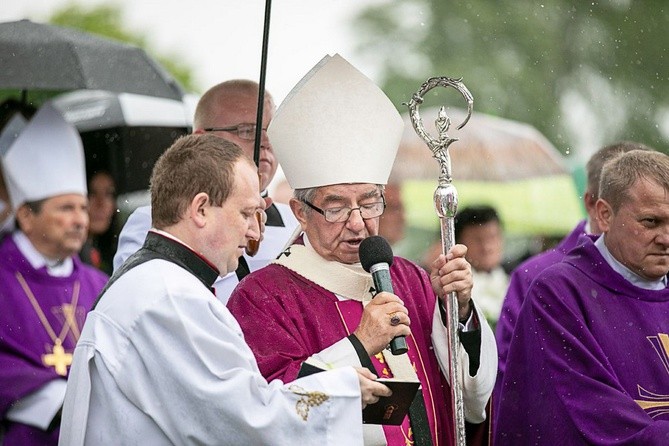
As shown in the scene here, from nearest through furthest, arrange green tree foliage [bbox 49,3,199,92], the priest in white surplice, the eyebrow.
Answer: the priest in white surplice
the eyebrow
green tree foliage [bbox 49,3,199,92]

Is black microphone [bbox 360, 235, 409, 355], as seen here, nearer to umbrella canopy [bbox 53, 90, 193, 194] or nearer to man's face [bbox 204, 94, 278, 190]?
man's face [bbox 204, 94, 278, 190]

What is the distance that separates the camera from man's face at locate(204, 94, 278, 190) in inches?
241

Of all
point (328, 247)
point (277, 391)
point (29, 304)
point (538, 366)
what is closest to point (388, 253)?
point (328, 247)

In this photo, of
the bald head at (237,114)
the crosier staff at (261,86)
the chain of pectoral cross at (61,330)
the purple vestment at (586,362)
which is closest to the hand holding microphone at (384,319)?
the crosier staff at (261,86)

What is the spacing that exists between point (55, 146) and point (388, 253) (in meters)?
3.21

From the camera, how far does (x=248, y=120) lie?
20.2 ft

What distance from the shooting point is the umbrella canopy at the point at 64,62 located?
6.88 m

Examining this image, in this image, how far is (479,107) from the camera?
69.6 feet

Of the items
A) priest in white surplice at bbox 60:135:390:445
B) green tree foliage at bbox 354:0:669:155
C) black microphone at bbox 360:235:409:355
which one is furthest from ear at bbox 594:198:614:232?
green tree foliage at bbox 354:0:669:155

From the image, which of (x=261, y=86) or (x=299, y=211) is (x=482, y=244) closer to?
(x=261, y=86)

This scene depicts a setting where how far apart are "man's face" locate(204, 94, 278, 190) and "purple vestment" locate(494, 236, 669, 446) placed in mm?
1241

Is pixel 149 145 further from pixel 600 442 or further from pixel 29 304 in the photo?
pixel 600 442

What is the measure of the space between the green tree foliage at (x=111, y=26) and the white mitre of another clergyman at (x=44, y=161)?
15.4 m

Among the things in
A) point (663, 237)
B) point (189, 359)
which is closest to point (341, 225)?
point (189, 359)
